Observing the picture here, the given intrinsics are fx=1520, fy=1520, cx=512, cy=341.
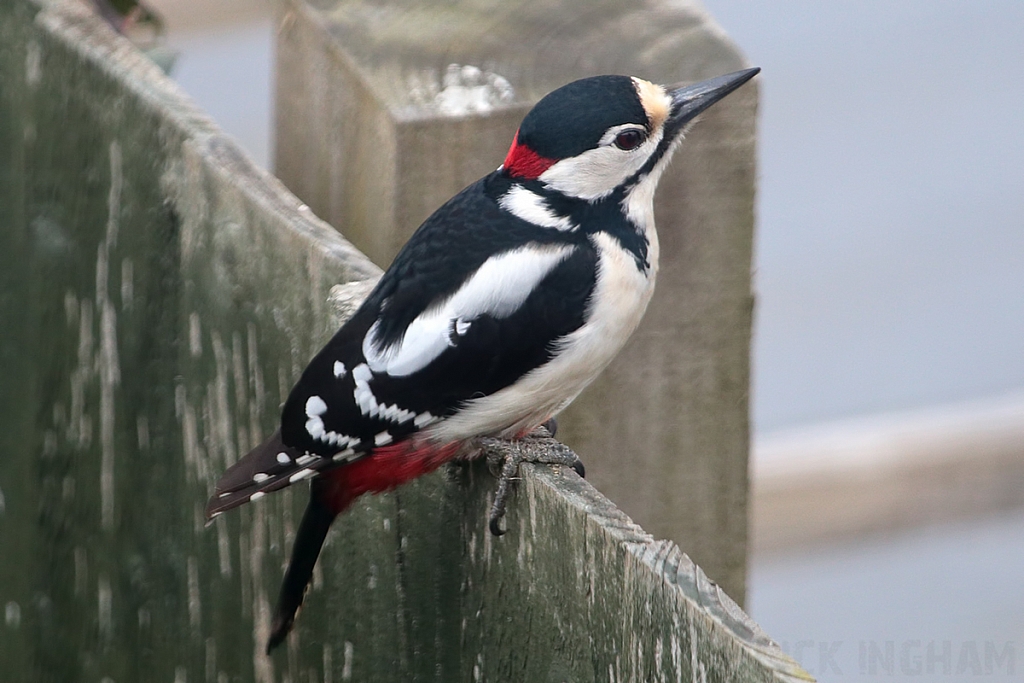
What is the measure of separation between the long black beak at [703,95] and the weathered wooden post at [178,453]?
0.53 m

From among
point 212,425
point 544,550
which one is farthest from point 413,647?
point 212,425

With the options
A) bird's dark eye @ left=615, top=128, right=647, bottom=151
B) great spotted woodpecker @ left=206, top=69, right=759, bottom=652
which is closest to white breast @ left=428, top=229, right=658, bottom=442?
great spotted woodpecker @ left=206, top=69, right=759, bottom=652

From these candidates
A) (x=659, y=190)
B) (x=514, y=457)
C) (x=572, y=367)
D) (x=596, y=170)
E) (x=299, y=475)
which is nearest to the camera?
(x=514, y=457)

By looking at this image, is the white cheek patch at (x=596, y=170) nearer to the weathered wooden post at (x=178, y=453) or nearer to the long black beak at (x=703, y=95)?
the long black beak at (x=703, y=95)

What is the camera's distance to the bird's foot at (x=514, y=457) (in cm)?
191

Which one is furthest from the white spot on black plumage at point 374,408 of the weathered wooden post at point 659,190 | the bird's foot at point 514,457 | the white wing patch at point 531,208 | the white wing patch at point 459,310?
the white wing patch at point 531,208

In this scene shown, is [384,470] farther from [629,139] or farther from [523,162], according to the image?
[629,139]

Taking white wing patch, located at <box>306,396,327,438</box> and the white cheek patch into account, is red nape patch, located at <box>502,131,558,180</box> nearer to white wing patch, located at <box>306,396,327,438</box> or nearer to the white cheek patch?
the white cheek patch

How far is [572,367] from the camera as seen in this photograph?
2287 millimetres

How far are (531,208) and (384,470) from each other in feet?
1.71

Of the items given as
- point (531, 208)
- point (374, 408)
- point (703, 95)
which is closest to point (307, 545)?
point (374, 408)

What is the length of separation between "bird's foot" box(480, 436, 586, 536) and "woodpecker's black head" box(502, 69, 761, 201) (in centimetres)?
43

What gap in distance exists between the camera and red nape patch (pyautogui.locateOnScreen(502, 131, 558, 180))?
7.74ft

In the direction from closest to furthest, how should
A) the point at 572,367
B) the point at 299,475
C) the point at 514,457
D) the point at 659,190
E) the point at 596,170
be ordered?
the point at 514,457 → the point at 299,475 → the point at 572,367 → the point at 659,190 → the point at 596,170
